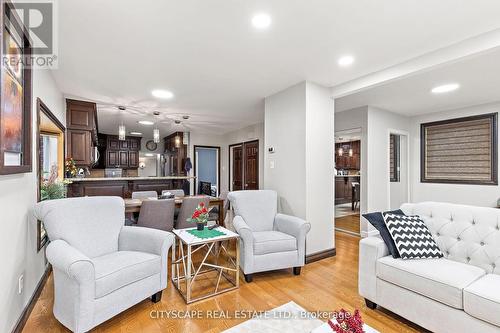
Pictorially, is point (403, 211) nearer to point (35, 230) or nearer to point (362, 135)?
point (362, 135)

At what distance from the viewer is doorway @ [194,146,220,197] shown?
8.01m

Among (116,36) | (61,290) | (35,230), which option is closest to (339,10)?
(116,36)

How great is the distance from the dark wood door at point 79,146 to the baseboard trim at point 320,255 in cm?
404

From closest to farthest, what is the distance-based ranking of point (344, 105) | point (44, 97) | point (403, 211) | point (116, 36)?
point (116, 36)
point (403, 211)
point (44, 97)
point (344, 105)

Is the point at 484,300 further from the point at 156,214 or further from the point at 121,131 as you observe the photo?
the point at 121,131

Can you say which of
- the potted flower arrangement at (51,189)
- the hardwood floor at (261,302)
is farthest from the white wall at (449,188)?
the potted flower arrangement at (51,189)

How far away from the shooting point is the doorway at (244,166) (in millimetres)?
6511

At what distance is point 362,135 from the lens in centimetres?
450

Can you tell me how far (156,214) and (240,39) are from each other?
2425 mm

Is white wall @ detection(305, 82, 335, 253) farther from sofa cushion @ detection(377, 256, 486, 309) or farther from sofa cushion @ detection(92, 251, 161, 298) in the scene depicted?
sofa cushion @ detection(92, 251, 161, 298)

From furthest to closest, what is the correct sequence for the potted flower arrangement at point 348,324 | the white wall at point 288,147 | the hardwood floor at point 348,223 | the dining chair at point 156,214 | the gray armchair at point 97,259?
the hardwood floor at point 348,223 < the white wall at point 288,147 < the dining chair at point 156,214 < the gray armchair at point 97,259 < the potted flower arrangement at point 348,324

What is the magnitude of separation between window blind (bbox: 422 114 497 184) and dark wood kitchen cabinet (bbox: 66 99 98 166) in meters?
6.68

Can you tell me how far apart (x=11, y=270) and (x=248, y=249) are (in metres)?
1.95

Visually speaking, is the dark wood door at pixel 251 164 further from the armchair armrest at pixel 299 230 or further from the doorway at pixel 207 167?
the armchair armrest at pixel 299 230
